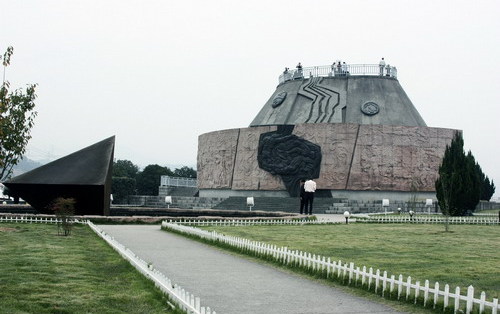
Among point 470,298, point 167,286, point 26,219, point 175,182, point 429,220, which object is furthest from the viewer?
point 175,182

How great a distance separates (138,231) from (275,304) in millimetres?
11000

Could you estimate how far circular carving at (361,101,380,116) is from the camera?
42.5 meters

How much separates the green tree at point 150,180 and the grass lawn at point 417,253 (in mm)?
48986

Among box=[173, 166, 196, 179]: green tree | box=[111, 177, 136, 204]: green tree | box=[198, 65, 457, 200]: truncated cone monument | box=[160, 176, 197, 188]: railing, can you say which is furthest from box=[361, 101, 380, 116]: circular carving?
box=[173, 166, 196, 179]: green tree

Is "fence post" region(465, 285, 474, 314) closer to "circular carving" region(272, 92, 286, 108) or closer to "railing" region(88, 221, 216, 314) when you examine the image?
"railing" region(88, 221, 216, 314)

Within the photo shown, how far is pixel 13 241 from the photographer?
12664 millimetres

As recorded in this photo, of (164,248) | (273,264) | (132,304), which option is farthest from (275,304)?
(164,248)

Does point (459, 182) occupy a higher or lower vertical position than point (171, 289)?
higher

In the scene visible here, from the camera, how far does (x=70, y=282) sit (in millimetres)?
7688

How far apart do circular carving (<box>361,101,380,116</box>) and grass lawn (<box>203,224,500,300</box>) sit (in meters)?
26.4

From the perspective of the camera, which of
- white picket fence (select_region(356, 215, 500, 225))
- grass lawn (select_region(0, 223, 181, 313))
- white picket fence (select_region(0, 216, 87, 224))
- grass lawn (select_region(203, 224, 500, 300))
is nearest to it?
grass lawn (select_region(0, 223, 181, 313))

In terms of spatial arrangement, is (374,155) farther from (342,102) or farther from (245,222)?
(245,222)

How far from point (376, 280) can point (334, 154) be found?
29.6 meters

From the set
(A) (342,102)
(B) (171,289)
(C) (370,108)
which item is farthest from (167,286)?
(A) (342,102)
